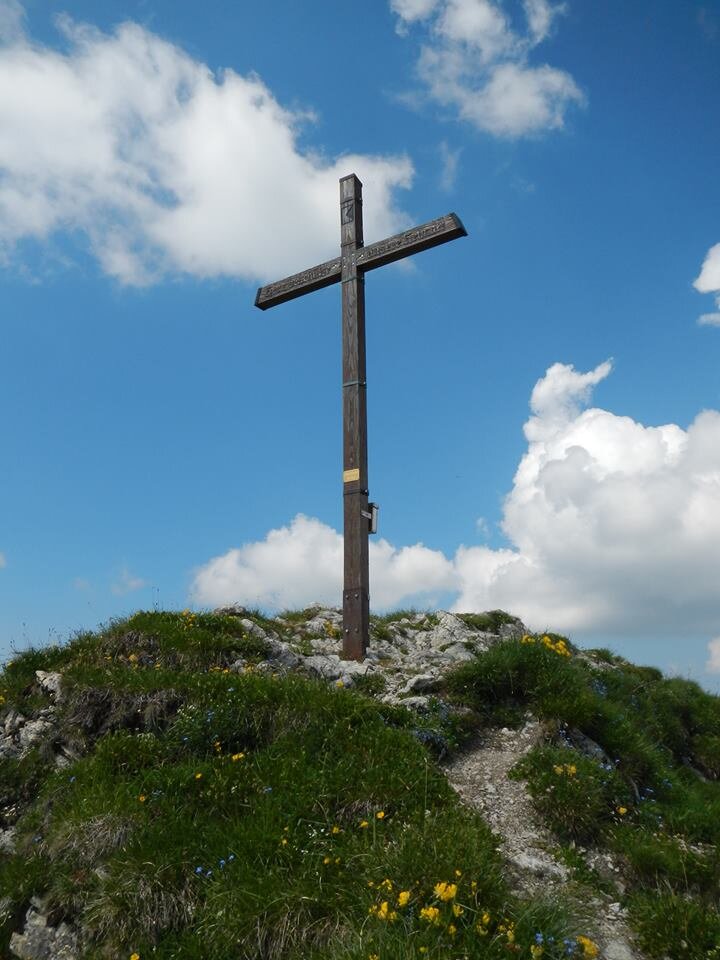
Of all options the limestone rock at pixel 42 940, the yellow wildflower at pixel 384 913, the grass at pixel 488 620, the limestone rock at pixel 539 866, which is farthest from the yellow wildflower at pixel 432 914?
the grass at pixel 488 620

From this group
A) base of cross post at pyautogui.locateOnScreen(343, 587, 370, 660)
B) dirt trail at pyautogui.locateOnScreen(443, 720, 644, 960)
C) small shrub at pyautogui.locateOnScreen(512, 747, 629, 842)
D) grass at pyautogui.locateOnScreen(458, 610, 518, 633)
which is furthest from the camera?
grass at pyautogui.locateOnScreen(458, 610, 518, 633)

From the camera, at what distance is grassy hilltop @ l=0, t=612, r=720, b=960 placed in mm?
5453

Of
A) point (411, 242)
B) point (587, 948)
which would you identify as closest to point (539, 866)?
point (587, 948)

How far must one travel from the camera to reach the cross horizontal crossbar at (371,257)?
41.3 feet

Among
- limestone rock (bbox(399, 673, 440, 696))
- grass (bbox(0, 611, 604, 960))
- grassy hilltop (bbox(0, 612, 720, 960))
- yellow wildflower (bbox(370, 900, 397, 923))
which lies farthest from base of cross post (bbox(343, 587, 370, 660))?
yellow wildflower (bbox(370, 900, 397, 923))

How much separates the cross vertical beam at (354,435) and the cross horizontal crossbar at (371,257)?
0.23m

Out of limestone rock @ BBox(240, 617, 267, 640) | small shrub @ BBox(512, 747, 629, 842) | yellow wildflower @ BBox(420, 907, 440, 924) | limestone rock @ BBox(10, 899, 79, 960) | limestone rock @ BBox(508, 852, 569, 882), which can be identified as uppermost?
limestone rock @ BBox(240, 617, 267, 640)

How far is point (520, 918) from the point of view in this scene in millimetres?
5133

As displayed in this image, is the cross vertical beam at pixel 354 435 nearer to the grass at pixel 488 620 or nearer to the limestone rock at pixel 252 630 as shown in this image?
the limestone rock at pixel 252 630

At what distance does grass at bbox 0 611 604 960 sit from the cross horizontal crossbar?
749 centimetres

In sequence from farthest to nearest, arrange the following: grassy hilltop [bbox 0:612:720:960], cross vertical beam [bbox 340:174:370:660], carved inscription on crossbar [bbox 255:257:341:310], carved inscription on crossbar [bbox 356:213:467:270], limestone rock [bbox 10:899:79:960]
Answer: carved inscription on crossbar [bbox 255:257:341:310]
carved inscription on crossbar [bbox 356:213:467:270]
cross vertical beam [bbox 340:174:370:660]
limestone rock [bbox 10:899:79:960]
grassy hilltop [bbox 0:612:720:960]

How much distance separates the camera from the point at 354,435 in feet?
41.7

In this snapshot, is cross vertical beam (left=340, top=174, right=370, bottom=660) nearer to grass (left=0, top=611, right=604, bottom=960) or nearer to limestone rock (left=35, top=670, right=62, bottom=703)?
grass (left=0, top=611, right=604, bottom=960)

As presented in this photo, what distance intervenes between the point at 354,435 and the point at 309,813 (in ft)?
23.5
